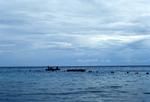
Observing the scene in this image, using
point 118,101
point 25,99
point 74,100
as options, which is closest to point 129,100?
point 118,101

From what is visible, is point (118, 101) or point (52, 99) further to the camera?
point (52, 99)

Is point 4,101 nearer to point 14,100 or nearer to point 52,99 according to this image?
point 14,100

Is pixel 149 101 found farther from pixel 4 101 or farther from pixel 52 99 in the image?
pixel 4 101

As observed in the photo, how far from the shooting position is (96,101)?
41.9 m

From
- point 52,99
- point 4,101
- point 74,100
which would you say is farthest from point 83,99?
point 4,101

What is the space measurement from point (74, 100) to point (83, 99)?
169 cm

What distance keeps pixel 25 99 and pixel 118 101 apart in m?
13.4

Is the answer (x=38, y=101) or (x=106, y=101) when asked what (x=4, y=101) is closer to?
(x=38, y=101)

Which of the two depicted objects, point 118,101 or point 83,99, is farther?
point 83,99

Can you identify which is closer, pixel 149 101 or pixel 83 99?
pixel 149 101

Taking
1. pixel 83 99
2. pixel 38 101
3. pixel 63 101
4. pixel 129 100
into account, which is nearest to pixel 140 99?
pixel 129 100

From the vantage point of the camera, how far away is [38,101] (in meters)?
41.5

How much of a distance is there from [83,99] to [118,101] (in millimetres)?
5444

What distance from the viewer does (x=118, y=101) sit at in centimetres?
4109
